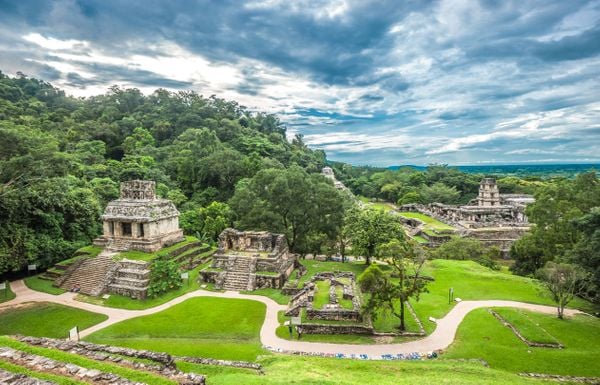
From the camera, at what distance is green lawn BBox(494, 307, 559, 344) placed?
647 inches

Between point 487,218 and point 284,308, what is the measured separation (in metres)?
52.8

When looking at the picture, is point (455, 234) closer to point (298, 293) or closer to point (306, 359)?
point (298, 293)

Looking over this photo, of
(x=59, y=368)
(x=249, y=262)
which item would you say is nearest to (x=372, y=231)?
(x=249, y=262)

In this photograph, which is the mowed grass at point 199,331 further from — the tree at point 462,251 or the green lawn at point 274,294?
the tree at point 462,251

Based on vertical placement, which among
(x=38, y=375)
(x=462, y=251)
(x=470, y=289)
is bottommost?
(x=462, y=251)

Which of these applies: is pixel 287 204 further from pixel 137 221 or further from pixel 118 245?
pixel 118 245

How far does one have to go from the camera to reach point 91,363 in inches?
376

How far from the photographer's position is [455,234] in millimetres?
47750

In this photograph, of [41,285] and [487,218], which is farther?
[487,218]

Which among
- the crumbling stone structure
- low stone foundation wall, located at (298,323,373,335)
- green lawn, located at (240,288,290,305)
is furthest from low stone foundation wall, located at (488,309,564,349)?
the crumbling stone structure

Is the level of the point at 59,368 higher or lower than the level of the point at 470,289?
higher

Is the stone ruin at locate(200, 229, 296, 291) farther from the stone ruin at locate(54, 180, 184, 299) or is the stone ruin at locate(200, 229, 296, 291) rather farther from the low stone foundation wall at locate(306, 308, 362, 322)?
the low stone foundation wall at locate(306, 308, 362, 322)

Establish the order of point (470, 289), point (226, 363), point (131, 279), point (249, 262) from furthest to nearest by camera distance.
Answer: point (249, 262)
point (470, 289)
point (131, 279)
point (226, 363)

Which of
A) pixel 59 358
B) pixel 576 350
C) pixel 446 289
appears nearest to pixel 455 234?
pixel 446 289
